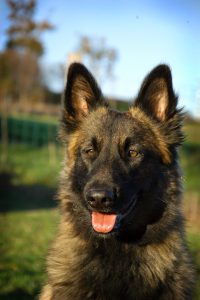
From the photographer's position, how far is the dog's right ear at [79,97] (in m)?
5.04

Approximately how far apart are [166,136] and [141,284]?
4.76 feet

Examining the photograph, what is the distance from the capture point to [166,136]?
4.88 metres

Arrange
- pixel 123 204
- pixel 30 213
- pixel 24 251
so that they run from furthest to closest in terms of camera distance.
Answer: pixel 30 213 → pixel 24 251 → pixel 123 204

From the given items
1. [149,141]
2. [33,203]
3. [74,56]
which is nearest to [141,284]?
[149,141]

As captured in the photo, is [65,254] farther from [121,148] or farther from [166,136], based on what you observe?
[166,136]

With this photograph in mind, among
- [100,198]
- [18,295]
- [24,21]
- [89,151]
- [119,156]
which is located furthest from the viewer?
[24,21]

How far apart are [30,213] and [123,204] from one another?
38.5 ft

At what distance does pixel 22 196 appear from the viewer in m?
18.8

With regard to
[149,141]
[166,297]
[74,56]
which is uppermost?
[74,56]

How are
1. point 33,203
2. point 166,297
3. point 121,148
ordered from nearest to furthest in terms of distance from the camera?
1. point 166,297
2. point 121,148
3. point 33,203

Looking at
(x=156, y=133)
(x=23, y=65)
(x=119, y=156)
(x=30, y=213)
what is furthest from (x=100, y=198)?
(x=23, y=65)

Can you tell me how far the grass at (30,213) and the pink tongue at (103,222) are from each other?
3.12 feet

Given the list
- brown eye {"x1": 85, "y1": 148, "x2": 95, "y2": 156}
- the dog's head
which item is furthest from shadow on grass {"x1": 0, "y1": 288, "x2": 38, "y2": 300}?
brown eye {"x1": 85, "y1": 148, "x2": 95, "y2": 156}

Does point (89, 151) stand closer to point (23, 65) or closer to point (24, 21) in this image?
point (24, 21)
